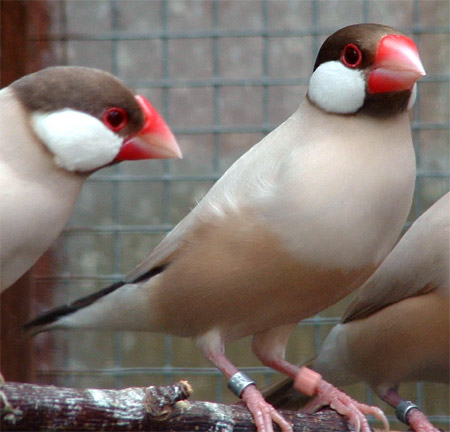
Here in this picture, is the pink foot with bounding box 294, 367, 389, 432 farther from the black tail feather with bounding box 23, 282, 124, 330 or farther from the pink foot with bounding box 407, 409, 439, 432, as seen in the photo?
the black tail feather with bounding box 23, 282, 124, 330

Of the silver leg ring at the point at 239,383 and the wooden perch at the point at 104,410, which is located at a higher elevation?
the wooden perch at the point at 104,410

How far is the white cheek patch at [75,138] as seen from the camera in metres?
1.05

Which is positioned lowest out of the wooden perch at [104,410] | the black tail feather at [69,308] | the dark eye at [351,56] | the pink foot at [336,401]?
the pink foot at [336,401]

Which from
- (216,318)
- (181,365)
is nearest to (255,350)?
(216,318)

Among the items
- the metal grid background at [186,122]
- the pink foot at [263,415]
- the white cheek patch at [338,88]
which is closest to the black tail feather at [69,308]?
the pink foot at [263,415]

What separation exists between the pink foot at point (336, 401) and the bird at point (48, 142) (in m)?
0.40

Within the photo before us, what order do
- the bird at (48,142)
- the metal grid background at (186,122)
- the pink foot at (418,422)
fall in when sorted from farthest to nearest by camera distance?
the metal grid background at (186,122) < the pink foot at (418,422) < the bird at (48,142)

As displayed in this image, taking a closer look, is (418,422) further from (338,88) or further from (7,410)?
(7,410)

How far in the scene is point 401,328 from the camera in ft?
4.12

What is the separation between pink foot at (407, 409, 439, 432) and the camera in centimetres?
121

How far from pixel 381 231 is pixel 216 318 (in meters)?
0.25

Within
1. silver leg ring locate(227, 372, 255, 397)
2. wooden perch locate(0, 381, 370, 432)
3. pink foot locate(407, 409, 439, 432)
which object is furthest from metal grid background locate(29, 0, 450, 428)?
wooden perch locate(0, 381, 370, 432)

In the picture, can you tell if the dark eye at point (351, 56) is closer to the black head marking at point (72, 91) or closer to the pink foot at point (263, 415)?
the black head marking at point (72, 91)

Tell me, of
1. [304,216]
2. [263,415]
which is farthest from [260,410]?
[304,216]
